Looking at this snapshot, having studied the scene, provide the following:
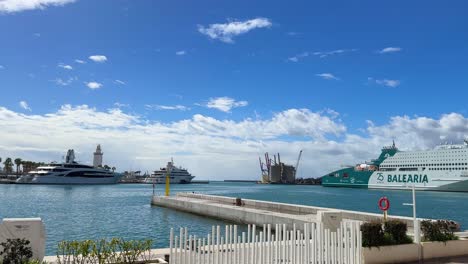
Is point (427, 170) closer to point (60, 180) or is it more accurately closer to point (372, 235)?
point (372, 235)

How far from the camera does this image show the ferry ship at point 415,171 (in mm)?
91062

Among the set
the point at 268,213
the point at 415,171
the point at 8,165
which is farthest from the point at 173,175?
the point at 268,213

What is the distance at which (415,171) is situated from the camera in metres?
102

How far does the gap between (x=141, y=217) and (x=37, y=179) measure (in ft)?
305

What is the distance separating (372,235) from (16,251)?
787cm

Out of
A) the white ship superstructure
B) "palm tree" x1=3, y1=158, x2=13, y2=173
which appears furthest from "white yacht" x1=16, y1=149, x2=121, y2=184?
the white ship superstructure

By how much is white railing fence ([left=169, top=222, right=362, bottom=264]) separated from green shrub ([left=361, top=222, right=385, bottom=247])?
3.53ft

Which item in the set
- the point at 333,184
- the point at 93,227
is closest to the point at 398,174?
the point at 333,184

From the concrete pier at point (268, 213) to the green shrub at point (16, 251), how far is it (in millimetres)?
7992

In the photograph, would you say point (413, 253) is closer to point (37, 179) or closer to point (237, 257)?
point (237, 257)

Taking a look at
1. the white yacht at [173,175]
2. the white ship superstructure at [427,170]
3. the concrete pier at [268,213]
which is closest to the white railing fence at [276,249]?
the concrete pier at [268,213]

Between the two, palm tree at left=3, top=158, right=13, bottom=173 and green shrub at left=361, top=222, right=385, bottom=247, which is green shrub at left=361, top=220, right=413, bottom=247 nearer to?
green shrub at left=361, top=222, right=385, bottom=247

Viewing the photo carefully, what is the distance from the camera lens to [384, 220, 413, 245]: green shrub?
9859 millimetres

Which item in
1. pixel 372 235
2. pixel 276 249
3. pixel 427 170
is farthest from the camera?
pixel 427 170
